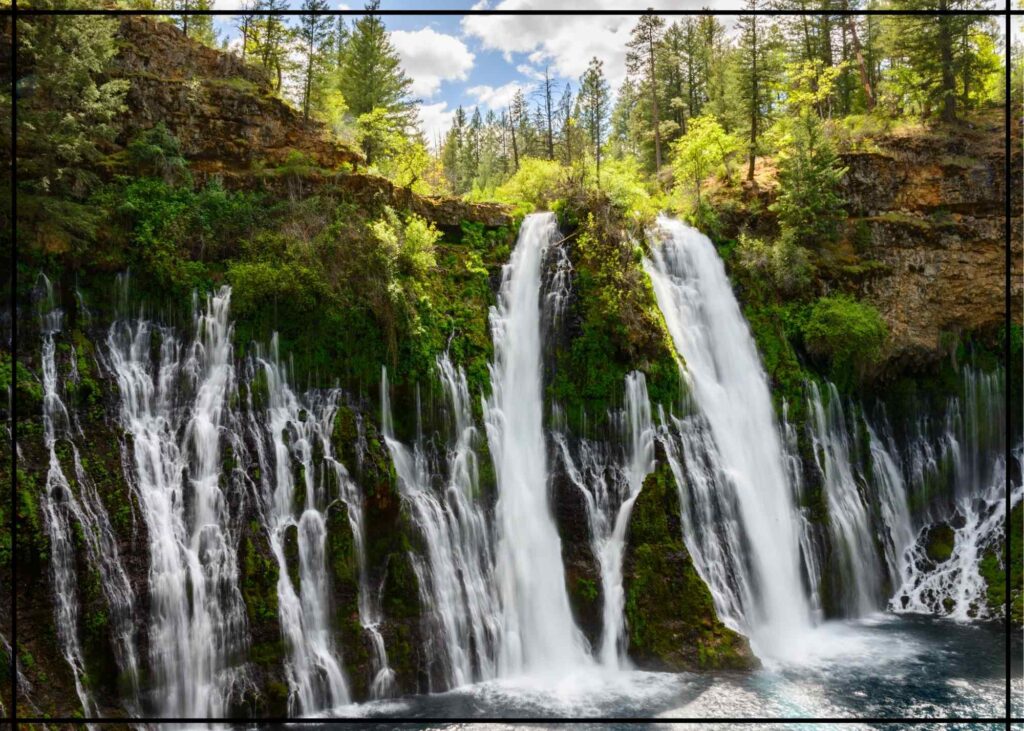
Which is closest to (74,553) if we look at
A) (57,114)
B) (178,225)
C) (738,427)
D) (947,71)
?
(178,225)

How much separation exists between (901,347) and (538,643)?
12628 millimetres

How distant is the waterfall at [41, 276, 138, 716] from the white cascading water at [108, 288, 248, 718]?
0.38m

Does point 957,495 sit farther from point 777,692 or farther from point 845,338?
point 777,692

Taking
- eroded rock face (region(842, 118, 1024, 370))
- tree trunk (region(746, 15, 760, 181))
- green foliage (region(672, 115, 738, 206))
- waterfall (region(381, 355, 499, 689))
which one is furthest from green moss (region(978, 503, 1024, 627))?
green foliage (region(672, 115, 738, 206))

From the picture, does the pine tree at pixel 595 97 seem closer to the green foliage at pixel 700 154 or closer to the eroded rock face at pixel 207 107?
the green foliage at pixel 700 154

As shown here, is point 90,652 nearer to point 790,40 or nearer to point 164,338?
point 164,338

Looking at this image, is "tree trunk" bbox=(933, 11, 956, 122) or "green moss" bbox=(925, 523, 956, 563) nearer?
"green moss" bbox=(925, 523, 956, 563)

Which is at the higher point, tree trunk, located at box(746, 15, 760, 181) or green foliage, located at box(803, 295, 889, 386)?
tree trunk, located at box(746, 15, 760, 181)

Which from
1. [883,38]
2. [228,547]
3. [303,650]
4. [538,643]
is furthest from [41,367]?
[883,38]

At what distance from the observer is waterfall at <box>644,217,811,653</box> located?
1344 cm

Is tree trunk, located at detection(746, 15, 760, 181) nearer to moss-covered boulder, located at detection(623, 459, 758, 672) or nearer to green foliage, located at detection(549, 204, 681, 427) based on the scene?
green foliage, located at detection(549, 204, 681, 427)

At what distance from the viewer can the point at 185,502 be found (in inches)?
417

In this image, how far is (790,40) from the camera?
29078 mm

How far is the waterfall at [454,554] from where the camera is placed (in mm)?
11438
